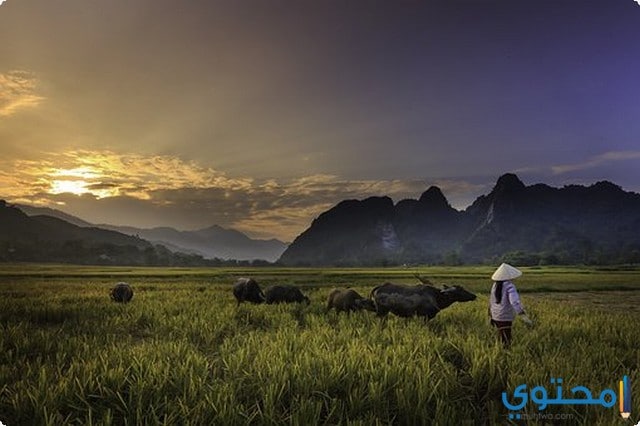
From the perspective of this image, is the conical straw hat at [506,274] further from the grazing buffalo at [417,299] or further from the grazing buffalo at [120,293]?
the grazing buffalo at [120,293]

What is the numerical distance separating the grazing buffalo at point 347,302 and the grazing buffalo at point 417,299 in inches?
46.6

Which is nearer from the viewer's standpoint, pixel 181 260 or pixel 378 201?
pixel 378 201

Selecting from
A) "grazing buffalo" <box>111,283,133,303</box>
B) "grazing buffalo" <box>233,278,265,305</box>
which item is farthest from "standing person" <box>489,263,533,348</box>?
"grazing buffalo" <box>111,283,133,303</box>

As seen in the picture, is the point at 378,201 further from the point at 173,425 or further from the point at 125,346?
the point at 173,425

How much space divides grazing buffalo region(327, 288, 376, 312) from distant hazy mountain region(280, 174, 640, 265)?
1096 mm

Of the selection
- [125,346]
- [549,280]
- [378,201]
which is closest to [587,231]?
[378,201]

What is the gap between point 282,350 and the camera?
243 inches

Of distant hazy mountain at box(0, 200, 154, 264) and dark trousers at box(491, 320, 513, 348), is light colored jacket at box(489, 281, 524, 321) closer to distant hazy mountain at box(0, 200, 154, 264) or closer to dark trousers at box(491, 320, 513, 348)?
dark trousers at box(491, 320, 513, 348)

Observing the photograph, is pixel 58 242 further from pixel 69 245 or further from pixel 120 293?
pixel 120 293

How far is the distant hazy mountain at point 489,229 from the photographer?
10.0 metres

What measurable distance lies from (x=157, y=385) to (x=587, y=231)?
10607mm

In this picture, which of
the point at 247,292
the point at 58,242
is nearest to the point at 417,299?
the point at 247,292

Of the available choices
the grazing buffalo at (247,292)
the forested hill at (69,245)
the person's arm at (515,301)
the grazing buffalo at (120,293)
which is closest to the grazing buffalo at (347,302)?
the grazing buffalo at (247,292)

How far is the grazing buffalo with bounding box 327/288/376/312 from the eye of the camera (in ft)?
42.4
